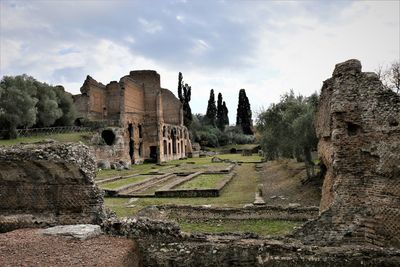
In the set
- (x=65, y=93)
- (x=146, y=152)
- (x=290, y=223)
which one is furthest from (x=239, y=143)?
(x=290, y=223)

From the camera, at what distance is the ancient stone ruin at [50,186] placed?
994 cm

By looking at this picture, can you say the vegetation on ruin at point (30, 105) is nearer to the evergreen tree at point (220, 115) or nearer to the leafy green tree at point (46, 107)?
the leafy green tree at point (46, 107)

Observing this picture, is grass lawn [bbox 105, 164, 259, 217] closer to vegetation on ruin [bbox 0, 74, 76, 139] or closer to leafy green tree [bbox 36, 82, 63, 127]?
vegetation on ruin [bbox 0, 74, 76, 139]

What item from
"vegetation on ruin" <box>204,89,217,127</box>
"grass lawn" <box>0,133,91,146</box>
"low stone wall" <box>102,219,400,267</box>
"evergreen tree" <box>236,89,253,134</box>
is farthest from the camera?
"vegetation on ruin" <box>204,89,217,127</box>

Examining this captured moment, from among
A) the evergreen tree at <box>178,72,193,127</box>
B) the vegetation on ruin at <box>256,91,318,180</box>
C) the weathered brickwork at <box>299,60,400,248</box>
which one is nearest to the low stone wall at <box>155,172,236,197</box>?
the vegetation on ruin at <box>256,91,318,180</box>

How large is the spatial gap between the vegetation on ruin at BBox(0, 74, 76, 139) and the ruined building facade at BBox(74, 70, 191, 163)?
3933 mm

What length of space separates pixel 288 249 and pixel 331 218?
1704 mm

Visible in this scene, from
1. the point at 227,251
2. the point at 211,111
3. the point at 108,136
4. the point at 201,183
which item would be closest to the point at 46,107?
the point at 108,136

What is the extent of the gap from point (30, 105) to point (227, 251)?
3841 cm

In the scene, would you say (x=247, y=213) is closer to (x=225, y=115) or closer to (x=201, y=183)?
(x=201, y=183)

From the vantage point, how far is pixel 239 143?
80750 millimetres

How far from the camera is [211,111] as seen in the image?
297 feet

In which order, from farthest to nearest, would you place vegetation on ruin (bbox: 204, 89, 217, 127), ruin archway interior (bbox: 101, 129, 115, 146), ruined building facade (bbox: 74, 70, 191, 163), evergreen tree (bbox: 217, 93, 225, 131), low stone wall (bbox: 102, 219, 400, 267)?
vegetation on ruin (bbox: 204, 89, 217, 127) → evergreen tree (bbox: 217, 93, 225, 131) → ruined building facade (bbox: 74, 70, 191, 163) → ruin archway interior (bbox: 101, 129, 115, 146) → low stone wall (bbox: 102, 219, 400, 267)

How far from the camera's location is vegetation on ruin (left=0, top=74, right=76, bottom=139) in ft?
125
